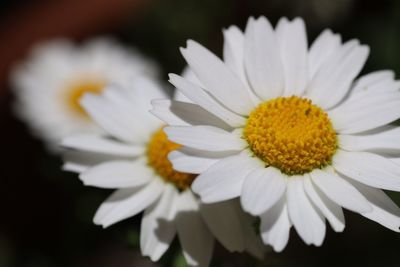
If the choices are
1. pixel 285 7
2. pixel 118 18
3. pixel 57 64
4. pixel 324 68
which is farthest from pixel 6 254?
pixel 324 68

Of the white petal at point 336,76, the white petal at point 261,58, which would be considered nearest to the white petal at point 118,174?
the white petal at point 261,58

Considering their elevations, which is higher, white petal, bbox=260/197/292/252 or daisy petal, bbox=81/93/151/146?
white petal, bbox=260/197/292/252

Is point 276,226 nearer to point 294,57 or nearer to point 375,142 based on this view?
point 375,142

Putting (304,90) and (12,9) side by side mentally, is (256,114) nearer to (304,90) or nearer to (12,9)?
(304,90)

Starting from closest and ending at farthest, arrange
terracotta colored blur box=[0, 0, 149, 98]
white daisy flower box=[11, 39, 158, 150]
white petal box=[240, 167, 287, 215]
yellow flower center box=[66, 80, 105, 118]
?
white petal box=[240, 167, 287, 215] → white daisy flower box=[11, 39, 158, 150] → yellow flower center box=[66, 80, 105, 118] → terracotta colored blur box=[0, 0, 149, 98]

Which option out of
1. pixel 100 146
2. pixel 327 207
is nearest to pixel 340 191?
pixel 327 207

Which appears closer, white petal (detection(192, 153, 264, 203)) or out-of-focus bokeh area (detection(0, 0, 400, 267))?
white petal (detection(192, 153, 264, 203))

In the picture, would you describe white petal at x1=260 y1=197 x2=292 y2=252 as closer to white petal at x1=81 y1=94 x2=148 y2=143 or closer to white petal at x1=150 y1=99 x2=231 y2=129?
white petal at x1=150 y1=99 x2=231 y2=129

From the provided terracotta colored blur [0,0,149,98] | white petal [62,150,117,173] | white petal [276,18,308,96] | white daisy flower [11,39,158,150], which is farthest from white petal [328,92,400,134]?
terracotta colored blur [0,0,149,98]
